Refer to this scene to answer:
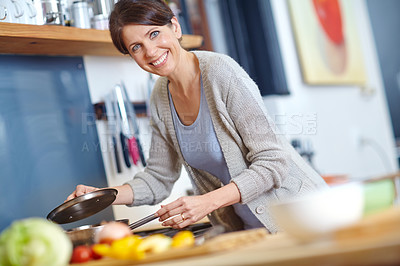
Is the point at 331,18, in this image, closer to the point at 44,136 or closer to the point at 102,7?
the point at 102,7

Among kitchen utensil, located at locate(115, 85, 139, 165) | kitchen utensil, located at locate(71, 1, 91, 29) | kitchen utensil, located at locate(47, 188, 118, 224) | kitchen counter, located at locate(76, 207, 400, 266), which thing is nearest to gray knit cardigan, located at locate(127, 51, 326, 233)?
kitchen utensil, located at locate(47, 188, 118, 224)

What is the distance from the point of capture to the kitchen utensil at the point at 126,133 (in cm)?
199

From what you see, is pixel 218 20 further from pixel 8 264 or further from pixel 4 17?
pixel 8 264

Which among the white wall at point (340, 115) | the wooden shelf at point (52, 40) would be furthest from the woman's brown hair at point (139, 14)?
the white wall at point (340, 115)

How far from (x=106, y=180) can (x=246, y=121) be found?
0.81 m

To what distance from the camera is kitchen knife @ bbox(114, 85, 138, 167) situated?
1.99 metres

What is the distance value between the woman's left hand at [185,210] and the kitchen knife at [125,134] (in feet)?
2.54

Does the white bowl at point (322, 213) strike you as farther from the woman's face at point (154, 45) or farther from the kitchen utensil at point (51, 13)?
the kitchen utensil at point (51, 13)

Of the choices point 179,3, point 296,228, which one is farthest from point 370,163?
point 296,228

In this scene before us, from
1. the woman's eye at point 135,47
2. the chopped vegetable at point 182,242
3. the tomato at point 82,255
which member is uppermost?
the woman's eye at point 135,47

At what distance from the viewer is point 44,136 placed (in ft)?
6.06

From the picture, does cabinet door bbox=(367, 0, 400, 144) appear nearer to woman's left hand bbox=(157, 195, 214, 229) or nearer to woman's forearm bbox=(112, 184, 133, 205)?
woman's forearm bbox=(112, 184, 133, 205)

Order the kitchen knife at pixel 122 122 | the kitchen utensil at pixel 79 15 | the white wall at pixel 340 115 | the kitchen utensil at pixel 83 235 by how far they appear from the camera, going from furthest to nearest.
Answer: the white wall at pixel 340 115 → the kitchen knife at pixel 122 122 → the kitchen utensil at pixel 79 15 → the kitchen utensil at pixel 83 235

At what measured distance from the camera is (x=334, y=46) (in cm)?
347
